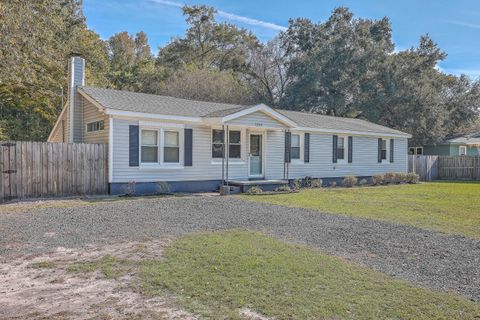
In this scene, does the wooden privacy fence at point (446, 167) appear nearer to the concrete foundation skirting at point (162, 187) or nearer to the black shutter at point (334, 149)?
the black shutter at point (334, 149)

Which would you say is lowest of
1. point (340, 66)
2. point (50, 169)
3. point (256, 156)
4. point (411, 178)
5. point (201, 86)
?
point (411, 178)

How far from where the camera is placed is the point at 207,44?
139 feet

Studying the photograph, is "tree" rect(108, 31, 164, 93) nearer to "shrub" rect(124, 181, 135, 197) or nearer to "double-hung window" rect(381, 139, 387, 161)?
"double-hung window" rect(381, 139, 387, 161)

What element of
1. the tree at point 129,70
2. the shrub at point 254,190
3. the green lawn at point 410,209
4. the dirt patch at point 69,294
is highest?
the tree at point 129,70

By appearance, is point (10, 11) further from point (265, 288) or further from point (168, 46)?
point (168, 46)

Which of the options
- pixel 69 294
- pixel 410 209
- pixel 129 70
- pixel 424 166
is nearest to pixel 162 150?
pixel 410 209

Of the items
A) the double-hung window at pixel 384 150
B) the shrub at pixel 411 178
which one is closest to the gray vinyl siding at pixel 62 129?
the double-hung window at pixel 384 150

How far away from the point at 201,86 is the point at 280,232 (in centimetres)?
2666

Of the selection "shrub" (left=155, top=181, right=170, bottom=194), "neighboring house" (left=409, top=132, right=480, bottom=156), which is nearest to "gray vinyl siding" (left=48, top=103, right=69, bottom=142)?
"shrub" (left=155, top=181, right=170, bottom=194)

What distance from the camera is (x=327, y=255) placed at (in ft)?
19.3

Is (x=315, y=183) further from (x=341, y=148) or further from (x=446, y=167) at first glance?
(x=446, y=167)

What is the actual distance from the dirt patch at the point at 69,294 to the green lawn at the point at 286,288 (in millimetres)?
231

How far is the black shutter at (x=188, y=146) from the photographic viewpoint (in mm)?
14742

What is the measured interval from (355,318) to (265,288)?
1084 mm
